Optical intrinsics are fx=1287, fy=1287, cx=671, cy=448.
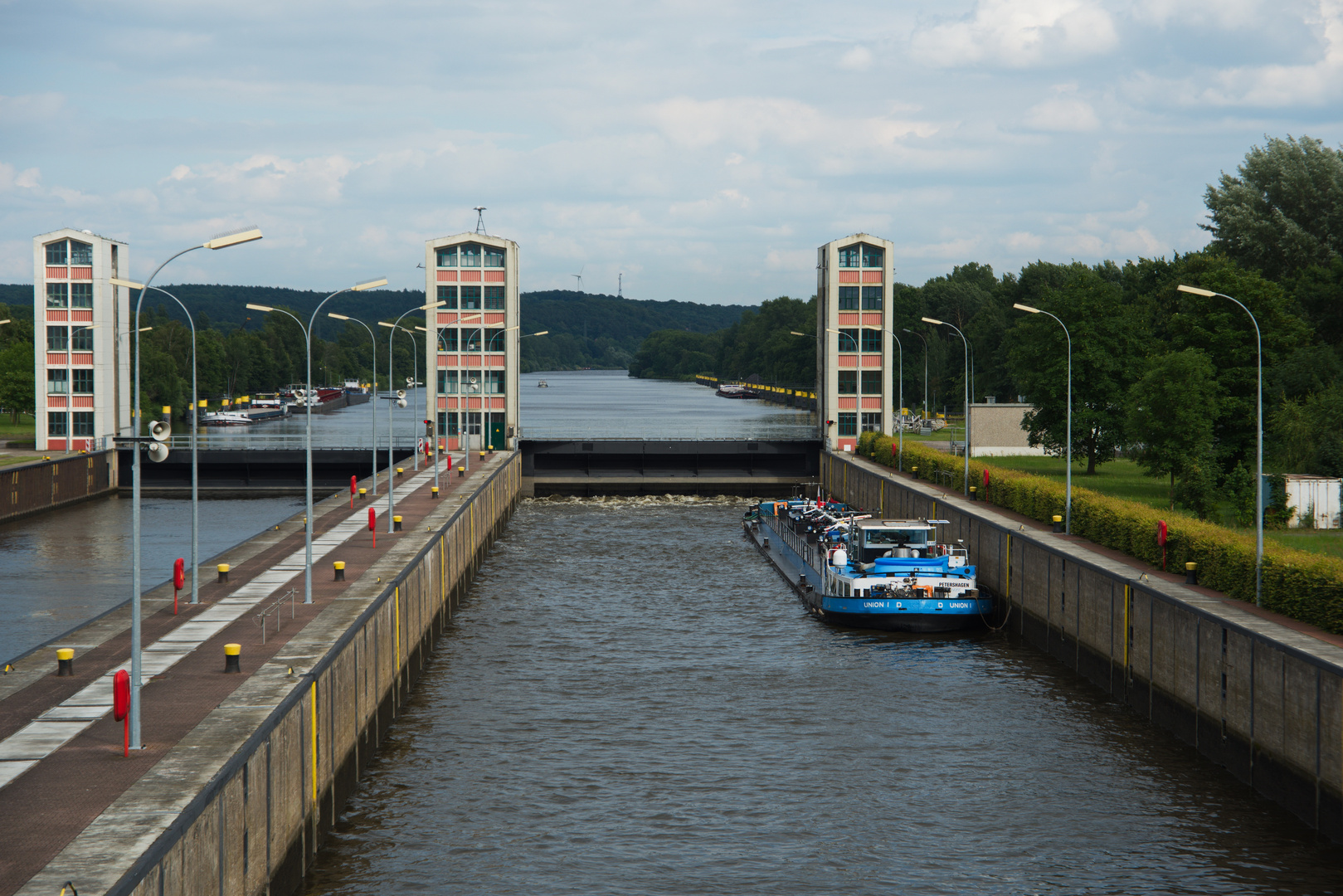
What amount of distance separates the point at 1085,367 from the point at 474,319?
43.6 m

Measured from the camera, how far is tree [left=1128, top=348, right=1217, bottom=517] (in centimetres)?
5731

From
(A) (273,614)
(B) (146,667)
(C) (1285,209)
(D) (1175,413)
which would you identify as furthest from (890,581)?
(C) (1285,209)

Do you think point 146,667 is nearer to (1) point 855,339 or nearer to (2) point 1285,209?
(1) point 855,339

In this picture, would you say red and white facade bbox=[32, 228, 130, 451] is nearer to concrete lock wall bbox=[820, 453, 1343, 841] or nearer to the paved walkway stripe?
the paved walkway stripe

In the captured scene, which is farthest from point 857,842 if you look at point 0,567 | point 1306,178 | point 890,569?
point 1306,178

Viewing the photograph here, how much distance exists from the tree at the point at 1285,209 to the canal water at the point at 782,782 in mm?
62152

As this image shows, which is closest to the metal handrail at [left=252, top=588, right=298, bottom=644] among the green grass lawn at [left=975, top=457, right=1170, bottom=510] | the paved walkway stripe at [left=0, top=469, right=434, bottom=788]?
the paved walkway stripe at [left=0, top=469, right=434, bottom=788]

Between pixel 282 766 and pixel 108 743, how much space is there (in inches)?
115

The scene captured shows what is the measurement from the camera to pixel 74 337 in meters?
95.9

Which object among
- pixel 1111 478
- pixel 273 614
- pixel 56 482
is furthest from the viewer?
pixel 56 482

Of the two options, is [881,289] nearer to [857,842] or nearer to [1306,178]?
[1306,178]

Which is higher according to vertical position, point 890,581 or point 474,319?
point 474,319

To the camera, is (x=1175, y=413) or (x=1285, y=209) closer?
(x=1175, y=413)

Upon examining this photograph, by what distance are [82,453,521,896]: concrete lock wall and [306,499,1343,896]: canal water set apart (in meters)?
1.11
